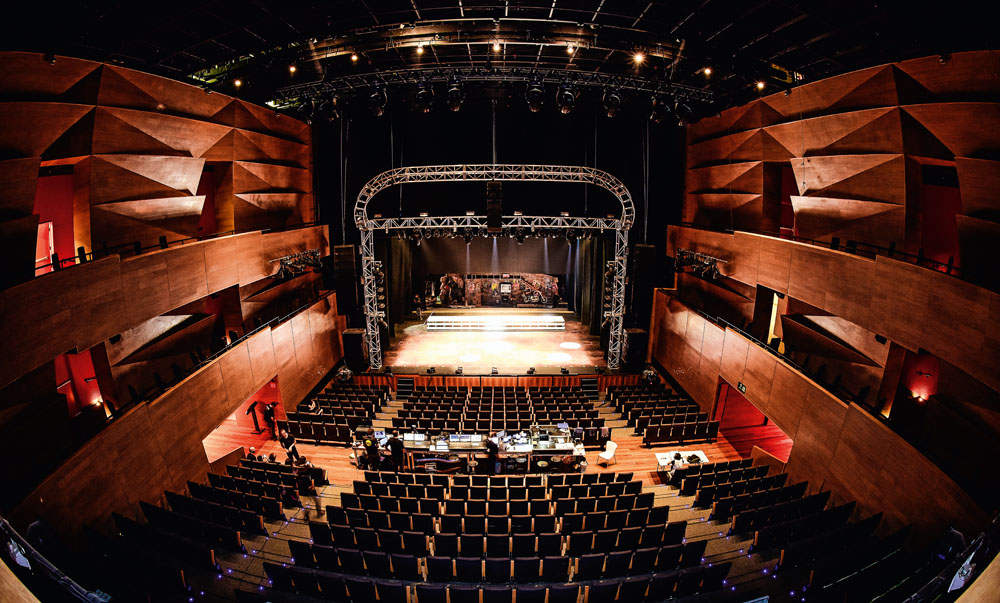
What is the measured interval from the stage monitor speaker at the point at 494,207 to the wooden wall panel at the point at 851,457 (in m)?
9.76

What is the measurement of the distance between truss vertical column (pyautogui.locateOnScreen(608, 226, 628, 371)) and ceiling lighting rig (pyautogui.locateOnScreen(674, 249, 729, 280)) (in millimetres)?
2196

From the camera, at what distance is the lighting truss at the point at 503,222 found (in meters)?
17.0

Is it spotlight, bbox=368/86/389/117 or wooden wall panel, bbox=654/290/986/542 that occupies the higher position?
spotlight, bbox=368/86/389/117

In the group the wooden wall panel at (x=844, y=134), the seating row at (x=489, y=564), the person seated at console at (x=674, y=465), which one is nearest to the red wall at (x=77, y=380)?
the seating row at (x=489, y=564)

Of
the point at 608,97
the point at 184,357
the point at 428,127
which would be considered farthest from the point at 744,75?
the point at 184,357

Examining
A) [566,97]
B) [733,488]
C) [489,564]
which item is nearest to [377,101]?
[566,97]

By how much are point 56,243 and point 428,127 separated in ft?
42.7

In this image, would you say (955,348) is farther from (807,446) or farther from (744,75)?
(744,75)

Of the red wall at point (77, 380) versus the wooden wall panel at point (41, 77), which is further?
the red wall at point (77, 380)

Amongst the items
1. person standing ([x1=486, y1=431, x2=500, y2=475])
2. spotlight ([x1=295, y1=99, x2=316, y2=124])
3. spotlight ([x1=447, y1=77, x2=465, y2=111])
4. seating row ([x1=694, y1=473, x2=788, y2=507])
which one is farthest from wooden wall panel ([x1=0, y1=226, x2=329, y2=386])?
seating row ([x1=694, y1=473, x2=788, y2=507])

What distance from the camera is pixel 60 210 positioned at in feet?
31.4

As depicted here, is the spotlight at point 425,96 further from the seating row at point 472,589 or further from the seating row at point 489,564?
the seating row at point 472,589

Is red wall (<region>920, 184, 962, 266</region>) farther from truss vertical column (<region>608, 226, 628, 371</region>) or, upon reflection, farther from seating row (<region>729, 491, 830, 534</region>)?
truss vertical column (<region>608, 226, 628, 371</region>)

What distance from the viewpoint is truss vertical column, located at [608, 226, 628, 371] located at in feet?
57.3
